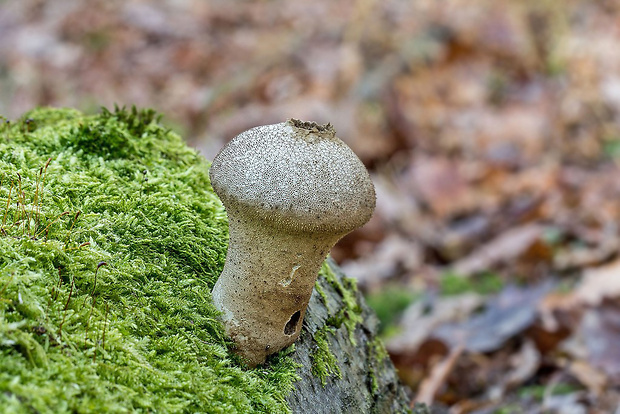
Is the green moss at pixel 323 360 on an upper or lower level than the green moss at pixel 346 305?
lower

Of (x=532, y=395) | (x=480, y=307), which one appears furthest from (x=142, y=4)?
(x=532, y=395)

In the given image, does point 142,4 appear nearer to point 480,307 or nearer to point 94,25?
point 94,25

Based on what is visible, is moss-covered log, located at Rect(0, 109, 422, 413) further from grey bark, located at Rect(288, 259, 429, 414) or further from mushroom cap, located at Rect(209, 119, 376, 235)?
mushroom cap, located at Rect(209, 119, 376, 235)

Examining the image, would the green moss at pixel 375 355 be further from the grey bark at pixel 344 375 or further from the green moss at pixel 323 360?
the green moss at pixel 323 360

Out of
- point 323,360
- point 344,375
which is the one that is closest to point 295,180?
point 323,360

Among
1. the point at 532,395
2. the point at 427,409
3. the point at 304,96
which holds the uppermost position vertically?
the point at 304,96

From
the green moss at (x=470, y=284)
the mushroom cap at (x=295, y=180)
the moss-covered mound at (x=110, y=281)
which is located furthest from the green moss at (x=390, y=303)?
the mushroom cap at (x=295, y=180)

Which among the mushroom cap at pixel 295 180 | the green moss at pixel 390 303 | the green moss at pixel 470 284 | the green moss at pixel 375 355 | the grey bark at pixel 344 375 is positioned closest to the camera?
the mushroom cap at pixel 295 180
